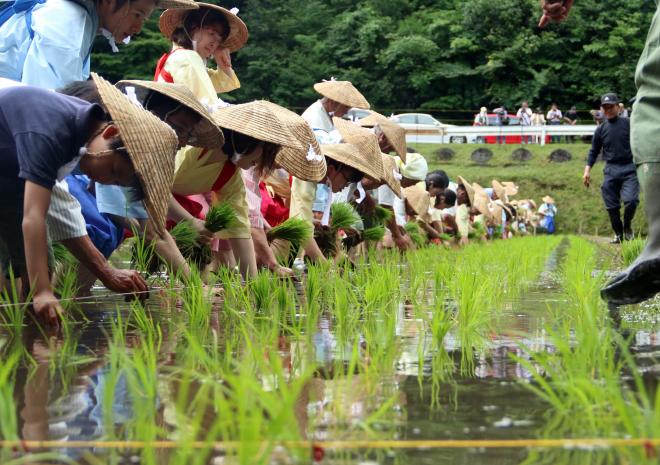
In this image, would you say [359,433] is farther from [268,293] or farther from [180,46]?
[180,46]

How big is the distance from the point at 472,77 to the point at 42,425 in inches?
1550

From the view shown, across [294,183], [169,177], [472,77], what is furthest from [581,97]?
[169,177]

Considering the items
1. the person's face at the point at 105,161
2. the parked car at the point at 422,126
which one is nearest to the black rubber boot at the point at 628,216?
the person's face at the point at 105,161

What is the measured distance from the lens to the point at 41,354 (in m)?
2.20

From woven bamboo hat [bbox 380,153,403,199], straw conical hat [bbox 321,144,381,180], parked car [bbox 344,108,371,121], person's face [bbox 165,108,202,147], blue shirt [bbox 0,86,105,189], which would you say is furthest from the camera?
parked car [bbox 344,108,371,121]

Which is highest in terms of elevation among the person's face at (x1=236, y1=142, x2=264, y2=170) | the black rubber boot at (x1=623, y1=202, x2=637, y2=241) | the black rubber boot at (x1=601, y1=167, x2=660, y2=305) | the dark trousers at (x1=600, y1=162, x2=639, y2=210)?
the dark trousers at (x1=600, y1=162, x2=639, y2=210)

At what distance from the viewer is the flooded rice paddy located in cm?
127

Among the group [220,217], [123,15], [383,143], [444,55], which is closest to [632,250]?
[220,217]

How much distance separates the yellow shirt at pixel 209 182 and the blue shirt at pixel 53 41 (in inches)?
31.5

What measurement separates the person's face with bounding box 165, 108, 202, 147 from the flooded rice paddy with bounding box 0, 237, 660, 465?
1.05 meters

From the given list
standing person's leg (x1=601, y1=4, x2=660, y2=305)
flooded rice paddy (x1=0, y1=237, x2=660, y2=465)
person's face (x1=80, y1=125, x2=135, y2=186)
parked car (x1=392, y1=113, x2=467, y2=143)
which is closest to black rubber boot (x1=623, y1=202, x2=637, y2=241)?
standing person's leg (x1=601, y1=4, x2=660, y2=305)

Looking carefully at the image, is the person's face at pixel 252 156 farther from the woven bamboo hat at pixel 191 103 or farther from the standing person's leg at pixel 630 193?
the standing person's leg at pixel 630 193

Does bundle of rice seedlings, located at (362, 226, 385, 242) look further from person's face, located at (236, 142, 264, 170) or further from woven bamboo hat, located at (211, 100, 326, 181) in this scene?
person's face, located at (236, 142, 264, 170)

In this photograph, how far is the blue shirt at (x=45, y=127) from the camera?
2.48 m
